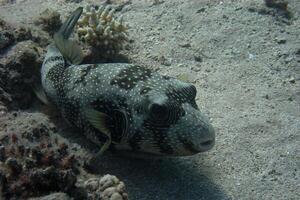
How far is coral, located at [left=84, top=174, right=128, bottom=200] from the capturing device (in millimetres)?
2932

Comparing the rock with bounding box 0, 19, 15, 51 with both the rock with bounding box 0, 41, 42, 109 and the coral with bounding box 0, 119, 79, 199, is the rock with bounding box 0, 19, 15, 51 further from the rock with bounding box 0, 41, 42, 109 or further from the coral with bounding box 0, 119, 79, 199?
the coral with bounding box 0, 119, 79, 199

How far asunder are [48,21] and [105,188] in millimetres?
3249

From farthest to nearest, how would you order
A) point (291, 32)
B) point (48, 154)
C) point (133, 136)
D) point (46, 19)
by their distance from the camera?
point (291, 32) < point (46, 19) < point (133, 136) < point (48, 154)

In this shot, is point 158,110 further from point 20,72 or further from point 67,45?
point 20,72

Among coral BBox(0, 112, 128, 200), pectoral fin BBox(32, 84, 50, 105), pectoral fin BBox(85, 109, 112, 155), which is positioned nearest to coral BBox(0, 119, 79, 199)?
coral BBox(0, 112, 128, 200)

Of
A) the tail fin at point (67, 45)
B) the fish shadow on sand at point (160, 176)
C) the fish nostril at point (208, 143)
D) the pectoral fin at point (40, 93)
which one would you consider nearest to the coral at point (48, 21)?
the tail fin at point (67, 45)

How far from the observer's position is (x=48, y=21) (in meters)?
5.38

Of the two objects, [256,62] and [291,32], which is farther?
[291,32]

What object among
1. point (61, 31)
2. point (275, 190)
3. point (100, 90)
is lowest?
point (275, 190)

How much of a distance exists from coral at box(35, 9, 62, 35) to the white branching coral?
1.22 ft

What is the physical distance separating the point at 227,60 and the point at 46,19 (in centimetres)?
282

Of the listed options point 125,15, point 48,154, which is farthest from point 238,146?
point 125,15

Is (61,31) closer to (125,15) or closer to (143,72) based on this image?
(143,72)

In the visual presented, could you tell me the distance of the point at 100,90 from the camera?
368 centimetres
